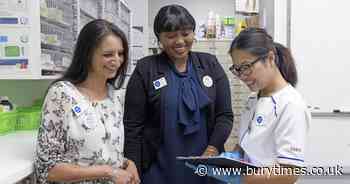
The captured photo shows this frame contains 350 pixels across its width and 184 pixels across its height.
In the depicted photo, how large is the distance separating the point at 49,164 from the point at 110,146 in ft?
0.72

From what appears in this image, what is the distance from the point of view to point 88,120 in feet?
4.13

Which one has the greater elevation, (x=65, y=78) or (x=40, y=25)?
(x=40, y=25)

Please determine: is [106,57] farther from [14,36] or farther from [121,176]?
[14,36]

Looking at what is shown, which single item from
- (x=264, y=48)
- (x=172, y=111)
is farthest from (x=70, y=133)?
(x=264, y=48)

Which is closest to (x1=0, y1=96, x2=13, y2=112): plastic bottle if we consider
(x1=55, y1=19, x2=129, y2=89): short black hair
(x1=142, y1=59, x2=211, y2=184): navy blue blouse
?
(x1=55, y1=19, x2=129, y2=89): short black hair

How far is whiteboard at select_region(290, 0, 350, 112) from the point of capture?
2.54 m

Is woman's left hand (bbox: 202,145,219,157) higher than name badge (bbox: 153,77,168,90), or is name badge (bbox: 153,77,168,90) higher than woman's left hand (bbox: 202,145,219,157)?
name badge (bbox: 153,77,168,90)

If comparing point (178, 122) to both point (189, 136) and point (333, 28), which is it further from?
point (333, 28)

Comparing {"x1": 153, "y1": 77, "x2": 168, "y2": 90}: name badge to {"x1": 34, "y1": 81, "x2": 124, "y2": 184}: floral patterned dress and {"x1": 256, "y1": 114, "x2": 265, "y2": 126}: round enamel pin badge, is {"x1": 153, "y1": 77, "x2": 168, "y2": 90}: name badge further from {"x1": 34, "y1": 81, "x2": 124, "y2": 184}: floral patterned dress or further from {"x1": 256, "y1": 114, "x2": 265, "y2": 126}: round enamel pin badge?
{"x1": 256, "y1": 114, "x2": 265, "y2": 126}: round enamel pin badge

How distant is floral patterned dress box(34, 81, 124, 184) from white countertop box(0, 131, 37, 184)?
0.06 metres

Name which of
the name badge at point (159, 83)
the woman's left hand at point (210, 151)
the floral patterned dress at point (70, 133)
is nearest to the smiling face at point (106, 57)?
the floral patterned dress at point (70, 133)

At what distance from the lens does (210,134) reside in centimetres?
164

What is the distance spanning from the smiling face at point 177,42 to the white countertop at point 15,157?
2.30 feet

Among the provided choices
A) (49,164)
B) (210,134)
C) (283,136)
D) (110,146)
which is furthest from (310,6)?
(49,164)
